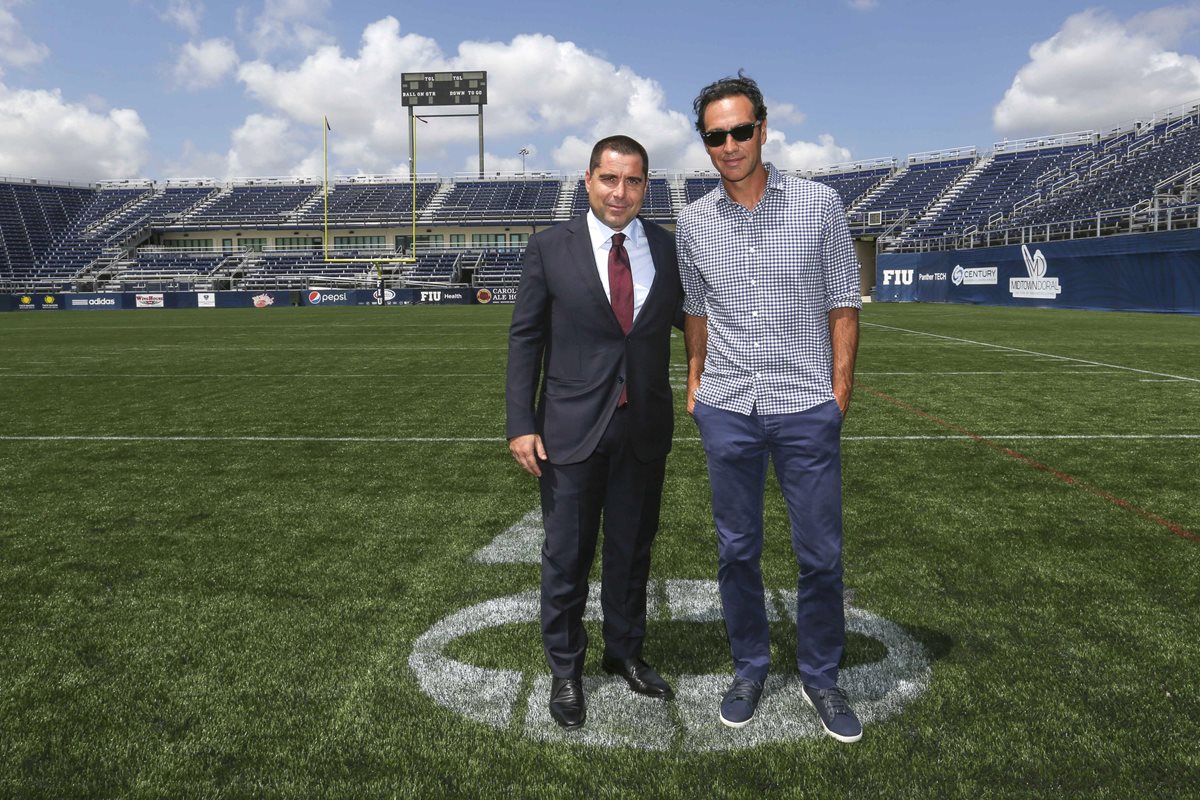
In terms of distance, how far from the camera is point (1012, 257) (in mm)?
30688

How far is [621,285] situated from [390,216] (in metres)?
62.8

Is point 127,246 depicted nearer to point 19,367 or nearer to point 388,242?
point 388,242

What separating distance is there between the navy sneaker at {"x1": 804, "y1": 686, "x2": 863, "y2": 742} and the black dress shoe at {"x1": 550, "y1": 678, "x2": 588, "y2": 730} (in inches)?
27.8

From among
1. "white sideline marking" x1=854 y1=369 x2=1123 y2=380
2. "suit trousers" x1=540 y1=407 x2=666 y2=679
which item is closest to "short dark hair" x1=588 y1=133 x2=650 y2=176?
"suit trousers" x1=540 y1=407 x2=666 y2=679

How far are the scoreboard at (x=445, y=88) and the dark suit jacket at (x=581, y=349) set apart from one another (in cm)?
6502

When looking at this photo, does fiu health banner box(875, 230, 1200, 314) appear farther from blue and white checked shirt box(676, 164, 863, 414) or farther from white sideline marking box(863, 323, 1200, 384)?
blue and white checked shirt box(676, 164, 863, 414)

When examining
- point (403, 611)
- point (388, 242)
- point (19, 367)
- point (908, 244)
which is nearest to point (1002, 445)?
point (403, 611)

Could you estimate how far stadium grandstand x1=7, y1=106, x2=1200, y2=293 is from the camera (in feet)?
160

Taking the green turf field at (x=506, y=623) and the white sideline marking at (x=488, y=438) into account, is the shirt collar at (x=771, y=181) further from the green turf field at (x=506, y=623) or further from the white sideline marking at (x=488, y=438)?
the white sideline marking at (x=488, y=438)

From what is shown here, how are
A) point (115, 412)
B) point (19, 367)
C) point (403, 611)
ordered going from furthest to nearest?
point (19, 367) < point (115, 412) < point (403, 611)

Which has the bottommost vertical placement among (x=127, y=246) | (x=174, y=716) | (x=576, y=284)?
(x=174, y=716)

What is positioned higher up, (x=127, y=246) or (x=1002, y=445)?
(x=127, y=246)

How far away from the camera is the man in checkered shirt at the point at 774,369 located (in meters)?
2.59

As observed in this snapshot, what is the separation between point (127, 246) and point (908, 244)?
51.6 meters
